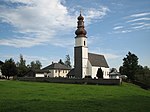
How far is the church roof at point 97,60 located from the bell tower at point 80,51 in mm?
3514

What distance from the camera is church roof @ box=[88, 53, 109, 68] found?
8391cm

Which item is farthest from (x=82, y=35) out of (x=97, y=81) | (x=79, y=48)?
(x=97, y=81)

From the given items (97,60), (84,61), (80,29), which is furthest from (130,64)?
(80,29)

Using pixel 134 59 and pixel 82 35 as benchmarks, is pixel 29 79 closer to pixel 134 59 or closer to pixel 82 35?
pixel 82 35

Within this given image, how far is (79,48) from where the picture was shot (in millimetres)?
80125

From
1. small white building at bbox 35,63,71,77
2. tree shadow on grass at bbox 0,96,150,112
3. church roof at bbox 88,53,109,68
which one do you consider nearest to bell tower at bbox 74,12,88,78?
church roof at bbox 88,53,109,68

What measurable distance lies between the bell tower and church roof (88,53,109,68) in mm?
3514

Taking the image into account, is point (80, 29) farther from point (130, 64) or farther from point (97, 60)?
point (130, 64)

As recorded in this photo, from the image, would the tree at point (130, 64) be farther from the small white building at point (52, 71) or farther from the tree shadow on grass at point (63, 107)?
the tree shadow on grass at point (63, 107)

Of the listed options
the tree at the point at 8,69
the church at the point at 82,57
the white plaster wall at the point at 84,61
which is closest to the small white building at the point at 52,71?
the tree at the point at 8,69

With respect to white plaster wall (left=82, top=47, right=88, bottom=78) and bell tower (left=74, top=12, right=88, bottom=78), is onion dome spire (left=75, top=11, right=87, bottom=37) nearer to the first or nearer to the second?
bell tower (left=74, top=12, right=88, bottom=78)

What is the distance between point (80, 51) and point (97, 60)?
11.3 meters

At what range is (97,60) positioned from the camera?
88.4 meters

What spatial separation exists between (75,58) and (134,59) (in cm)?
2155
